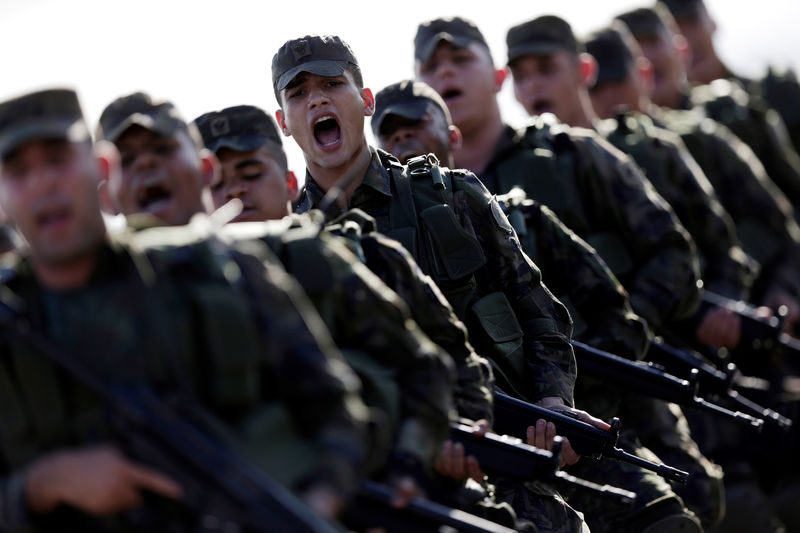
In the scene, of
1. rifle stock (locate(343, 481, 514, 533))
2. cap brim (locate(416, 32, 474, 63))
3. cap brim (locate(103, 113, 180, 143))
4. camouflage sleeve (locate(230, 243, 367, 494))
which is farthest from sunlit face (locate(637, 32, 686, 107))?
camouflage sleeve (locate(230, 243, 367, 494))

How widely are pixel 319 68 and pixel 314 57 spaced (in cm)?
Answer: 6

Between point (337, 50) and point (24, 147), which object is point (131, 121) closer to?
point (24, 147)

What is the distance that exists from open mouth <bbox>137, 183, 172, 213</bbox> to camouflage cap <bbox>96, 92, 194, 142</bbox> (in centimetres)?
18

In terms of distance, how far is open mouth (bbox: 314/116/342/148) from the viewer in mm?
7480

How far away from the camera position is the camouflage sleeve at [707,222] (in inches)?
427

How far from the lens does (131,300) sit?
4879 mm

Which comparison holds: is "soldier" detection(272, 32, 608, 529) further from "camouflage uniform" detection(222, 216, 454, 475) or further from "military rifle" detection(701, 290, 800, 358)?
"military rifle" detection(701, 290, 800, 358)

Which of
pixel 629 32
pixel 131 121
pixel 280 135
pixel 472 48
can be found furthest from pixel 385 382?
pixel 629 32

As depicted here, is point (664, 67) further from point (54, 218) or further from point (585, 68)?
point (54, 218)

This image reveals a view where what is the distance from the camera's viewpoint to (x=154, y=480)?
4.72 metres

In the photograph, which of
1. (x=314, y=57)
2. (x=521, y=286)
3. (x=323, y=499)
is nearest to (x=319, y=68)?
(x=314, y=57)

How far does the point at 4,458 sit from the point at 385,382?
→ 1199mm

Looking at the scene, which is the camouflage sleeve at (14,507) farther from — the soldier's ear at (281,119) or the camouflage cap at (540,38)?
the camouflage cap at (540,38)

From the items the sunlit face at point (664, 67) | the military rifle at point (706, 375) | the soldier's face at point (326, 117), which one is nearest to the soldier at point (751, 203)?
the sunlit face at point (664, 67)
